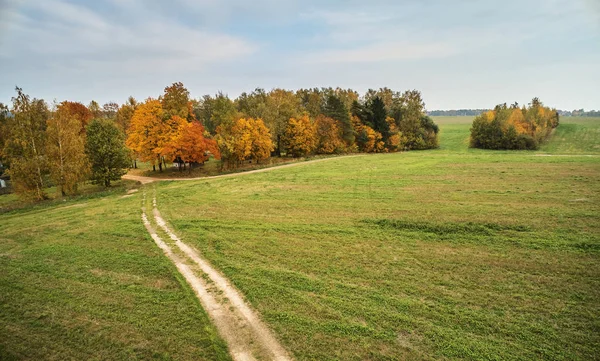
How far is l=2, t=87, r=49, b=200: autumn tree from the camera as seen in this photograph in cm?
2712

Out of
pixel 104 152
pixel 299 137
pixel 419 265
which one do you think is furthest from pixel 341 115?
pixel 419 265

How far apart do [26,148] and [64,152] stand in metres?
2.91

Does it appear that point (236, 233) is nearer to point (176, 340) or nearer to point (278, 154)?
point (176, 340)

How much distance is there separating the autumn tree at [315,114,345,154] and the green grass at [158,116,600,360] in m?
36.8

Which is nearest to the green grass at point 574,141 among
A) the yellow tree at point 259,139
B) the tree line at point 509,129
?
the tree line at point 509,129

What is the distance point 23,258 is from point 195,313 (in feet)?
37.1

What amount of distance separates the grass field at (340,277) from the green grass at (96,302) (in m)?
0.05

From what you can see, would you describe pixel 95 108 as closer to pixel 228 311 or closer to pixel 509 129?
pixel 228 311

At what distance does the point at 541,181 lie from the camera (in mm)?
24125

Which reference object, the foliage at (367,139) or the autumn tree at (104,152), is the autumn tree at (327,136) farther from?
the autumn tree at (104,152)

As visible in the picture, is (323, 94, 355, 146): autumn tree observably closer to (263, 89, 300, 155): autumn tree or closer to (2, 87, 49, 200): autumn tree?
(263, 89, 300, 155): autumn tree

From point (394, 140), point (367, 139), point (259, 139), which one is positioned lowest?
point (394, 140)

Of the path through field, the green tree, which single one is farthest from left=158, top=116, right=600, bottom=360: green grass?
the green tree

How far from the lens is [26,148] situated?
27469 millimetres
